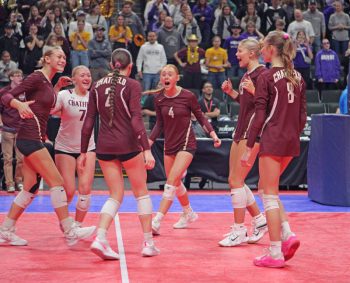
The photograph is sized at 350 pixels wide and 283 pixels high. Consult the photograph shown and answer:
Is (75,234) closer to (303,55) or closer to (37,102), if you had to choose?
(37,102)

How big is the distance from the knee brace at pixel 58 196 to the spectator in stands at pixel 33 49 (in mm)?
10300

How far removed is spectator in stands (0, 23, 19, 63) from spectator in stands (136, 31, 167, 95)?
9.92 ft

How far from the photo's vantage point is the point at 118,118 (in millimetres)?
7629

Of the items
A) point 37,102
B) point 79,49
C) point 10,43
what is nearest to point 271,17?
point 79,49

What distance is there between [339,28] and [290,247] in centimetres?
1390

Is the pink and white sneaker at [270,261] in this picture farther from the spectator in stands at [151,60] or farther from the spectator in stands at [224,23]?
the spectator in stands at [224,23]

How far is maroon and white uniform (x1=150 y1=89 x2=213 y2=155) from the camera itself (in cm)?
948

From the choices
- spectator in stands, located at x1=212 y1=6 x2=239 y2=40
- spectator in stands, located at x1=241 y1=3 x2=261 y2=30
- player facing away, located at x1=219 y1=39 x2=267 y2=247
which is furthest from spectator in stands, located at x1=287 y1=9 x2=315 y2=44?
player facing away, located at x1=219 y1=39 x2=267 y2=247

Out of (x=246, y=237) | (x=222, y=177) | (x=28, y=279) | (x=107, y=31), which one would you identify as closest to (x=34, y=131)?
(x=28, y=279)

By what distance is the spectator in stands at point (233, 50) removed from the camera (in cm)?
1947

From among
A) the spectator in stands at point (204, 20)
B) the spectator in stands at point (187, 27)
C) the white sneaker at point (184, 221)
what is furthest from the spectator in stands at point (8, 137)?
the spectator in stands at point (204, 20)

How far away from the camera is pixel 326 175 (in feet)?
40.2

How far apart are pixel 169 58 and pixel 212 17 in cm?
194

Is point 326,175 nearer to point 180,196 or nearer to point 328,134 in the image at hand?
point 328,134
